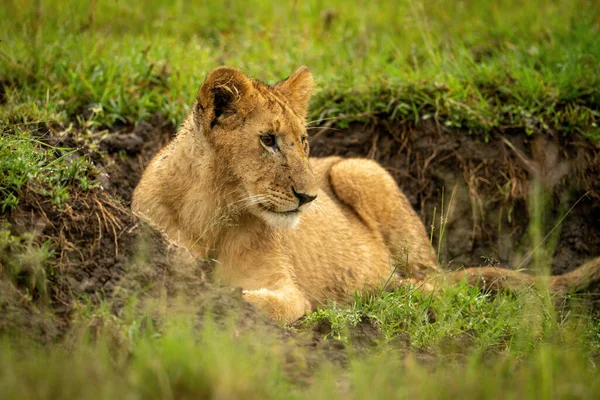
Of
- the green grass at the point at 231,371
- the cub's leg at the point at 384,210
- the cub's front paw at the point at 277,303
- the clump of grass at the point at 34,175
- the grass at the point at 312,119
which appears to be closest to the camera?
the green grass at the point at 231,371

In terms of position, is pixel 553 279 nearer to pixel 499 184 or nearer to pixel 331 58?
pixel 499 184

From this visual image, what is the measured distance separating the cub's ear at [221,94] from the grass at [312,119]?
800 millimetres

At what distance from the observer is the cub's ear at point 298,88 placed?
5.64m

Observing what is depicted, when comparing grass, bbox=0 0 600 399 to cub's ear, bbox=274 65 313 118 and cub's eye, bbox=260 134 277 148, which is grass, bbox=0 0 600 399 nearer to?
cub's ear, bbox=274 65 313 118

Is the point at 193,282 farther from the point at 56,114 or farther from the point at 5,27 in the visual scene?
the point at 5,27

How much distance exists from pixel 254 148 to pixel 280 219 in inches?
18.9

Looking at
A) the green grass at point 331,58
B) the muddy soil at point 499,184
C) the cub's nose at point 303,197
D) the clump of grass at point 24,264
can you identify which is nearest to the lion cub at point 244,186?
the cub's nose at point 303,197

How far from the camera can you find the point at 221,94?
505 cm

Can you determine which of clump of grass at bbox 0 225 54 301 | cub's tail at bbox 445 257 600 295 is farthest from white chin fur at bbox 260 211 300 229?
cub's tail at bbox 445 257 600 295

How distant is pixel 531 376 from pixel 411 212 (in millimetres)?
3802

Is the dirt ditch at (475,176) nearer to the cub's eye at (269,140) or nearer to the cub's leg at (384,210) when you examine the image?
the cub's leg at (384,210)

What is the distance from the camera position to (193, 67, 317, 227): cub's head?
4.98 metres

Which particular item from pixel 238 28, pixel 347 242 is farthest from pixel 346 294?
pixel 238 28

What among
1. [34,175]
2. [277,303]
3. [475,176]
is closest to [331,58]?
[475,176]
